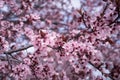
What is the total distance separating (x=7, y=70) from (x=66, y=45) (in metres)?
2.74

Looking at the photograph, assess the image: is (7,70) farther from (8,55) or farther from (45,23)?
(45,23)

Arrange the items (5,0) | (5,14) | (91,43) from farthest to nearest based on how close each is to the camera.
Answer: (5,14) → (5,0) → (91,43)

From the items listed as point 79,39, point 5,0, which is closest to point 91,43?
point 79,39

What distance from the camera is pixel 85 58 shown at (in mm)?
5852

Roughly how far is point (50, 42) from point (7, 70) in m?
2.44

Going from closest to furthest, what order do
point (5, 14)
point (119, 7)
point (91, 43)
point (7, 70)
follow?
point (119, 7) < point (91, 43) < point (7, 70) < point (5, 14)

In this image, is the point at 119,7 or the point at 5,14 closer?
the point at 119,7

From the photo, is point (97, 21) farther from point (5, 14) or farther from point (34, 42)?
point (5, 14)

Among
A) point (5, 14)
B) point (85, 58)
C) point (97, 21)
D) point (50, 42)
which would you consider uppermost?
point (97, 21)

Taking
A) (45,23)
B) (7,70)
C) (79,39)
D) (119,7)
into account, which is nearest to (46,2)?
(45,23)

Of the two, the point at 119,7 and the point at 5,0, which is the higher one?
the point at 119,7

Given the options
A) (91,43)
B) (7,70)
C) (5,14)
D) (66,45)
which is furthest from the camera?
(5,14)

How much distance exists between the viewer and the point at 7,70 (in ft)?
25.0

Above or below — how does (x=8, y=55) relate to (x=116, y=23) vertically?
below
